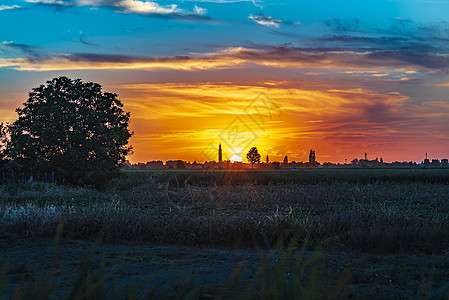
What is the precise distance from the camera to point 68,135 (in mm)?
34375

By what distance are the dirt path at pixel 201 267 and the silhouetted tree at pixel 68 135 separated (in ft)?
74.5

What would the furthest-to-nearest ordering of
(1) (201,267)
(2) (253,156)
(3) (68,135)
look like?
(2) (253,156) → (3) (68,135) → (1) (201,267)

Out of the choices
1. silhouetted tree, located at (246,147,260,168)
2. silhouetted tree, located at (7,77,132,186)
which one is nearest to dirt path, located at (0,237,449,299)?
silhouetted tree, located at (7,77,132,186)

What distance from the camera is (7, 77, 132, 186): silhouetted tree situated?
112ft

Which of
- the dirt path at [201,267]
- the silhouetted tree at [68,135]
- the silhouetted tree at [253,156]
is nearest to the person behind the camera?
Result: the dirt path at [201,267]

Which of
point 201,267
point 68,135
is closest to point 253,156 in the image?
point 68,135

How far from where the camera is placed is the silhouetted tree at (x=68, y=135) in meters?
34.1

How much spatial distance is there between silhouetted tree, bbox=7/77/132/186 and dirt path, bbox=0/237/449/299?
895 inches

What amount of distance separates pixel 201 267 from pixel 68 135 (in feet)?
93.4

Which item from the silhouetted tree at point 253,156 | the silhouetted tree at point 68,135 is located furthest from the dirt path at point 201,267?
the silhouetted tree at point 253,156

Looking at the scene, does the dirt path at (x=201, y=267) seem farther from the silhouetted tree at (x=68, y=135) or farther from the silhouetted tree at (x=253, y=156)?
the silhouetted tree at (x=253, y=156)

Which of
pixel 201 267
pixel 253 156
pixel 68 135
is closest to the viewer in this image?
pixel 201 267

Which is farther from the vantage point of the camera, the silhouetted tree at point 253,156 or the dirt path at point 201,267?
the silhouetted tree at point 253,156

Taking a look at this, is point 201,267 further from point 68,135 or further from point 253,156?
point 253,156
